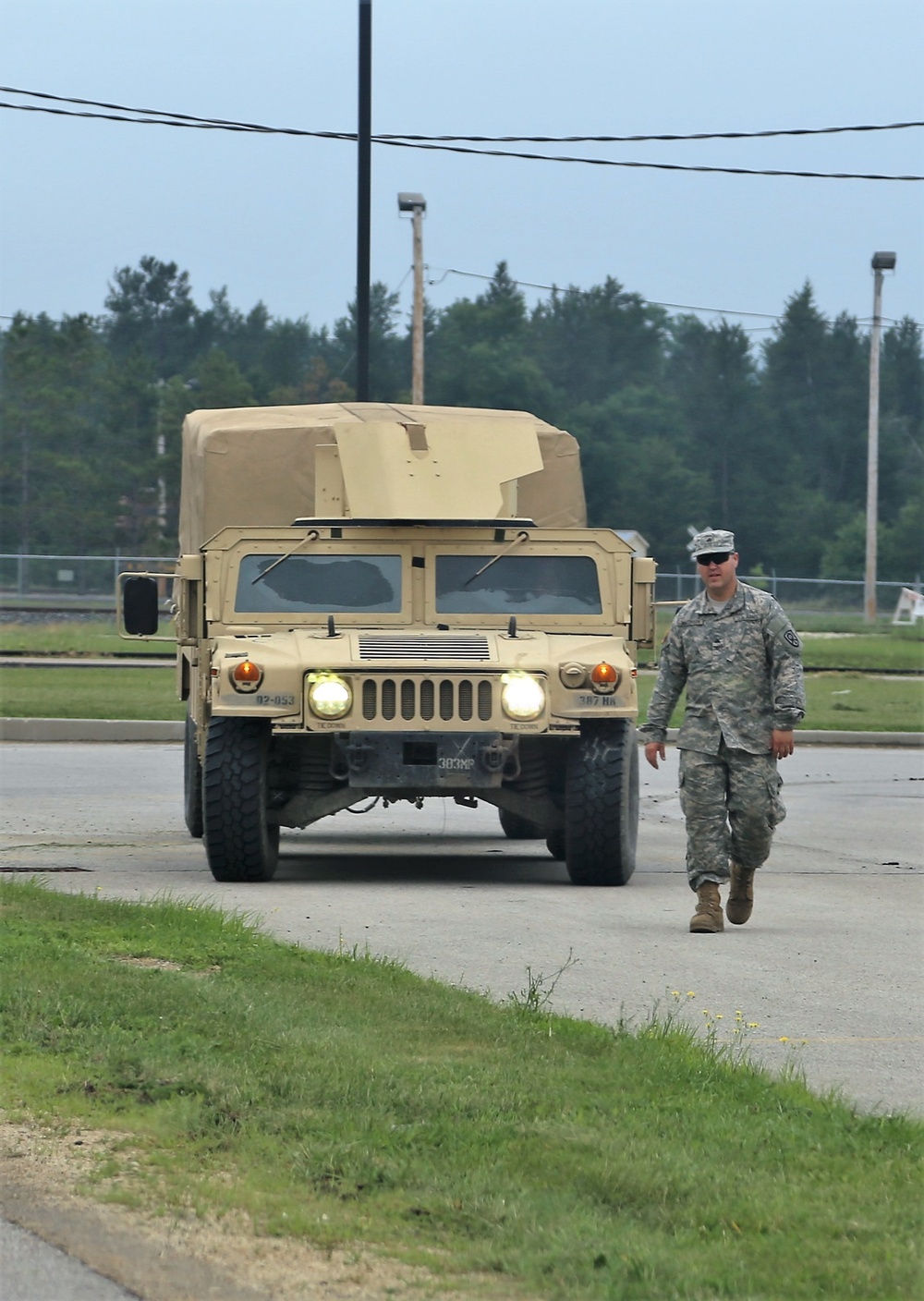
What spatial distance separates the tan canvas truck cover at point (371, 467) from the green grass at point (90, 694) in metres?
7.78

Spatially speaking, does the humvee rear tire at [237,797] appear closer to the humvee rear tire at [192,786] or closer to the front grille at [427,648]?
the front grille at [427,648]

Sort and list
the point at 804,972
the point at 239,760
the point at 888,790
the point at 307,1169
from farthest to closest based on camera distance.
Answer: the point at 888,790 → the point at 239,760 → the point at 804,972 → the point at 307,1169

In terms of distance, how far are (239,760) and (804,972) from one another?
3.46 m

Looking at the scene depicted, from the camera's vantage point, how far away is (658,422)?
8681 centimetres

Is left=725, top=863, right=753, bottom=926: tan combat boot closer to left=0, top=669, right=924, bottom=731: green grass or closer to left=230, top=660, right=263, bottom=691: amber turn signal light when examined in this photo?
left=230, top=660, right=263, bottom=691: amber turn signal light

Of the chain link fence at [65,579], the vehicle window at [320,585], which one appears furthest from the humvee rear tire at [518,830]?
the chain link fence at [65,579]

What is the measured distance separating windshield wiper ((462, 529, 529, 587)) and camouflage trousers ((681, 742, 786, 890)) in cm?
289

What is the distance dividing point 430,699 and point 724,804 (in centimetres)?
197

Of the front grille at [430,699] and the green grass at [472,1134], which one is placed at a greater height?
the front grille at [430,699]

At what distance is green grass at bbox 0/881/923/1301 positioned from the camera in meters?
4.04

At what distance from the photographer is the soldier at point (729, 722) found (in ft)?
28.6

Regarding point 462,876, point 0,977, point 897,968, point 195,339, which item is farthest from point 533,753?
point 195,339

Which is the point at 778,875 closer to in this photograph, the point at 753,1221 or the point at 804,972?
the point at 804,972

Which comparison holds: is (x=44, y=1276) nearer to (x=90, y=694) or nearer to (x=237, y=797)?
(x=237, y=797)
